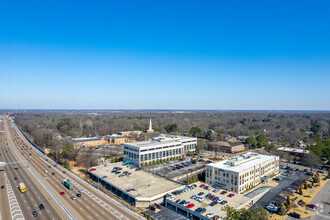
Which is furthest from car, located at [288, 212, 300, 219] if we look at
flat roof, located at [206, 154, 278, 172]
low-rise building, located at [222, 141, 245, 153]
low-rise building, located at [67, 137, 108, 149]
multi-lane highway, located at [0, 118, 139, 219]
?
low-rise building, located at [67, 137, 108, 149]

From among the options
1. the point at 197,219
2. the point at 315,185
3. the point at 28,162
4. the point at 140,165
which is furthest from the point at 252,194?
the point at 28,162

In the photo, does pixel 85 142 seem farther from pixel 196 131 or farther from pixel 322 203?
pixel 322 203

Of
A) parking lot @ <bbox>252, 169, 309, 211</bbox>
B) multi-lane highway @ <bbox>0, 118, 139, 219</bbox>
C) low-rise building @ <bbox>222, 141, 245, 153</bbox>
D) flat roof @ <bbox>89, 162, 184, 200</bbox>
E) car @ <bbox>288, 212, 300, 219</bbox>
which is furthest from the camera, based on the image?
low-rise building @ <bbox>222, 141, 245, 153</bbox>

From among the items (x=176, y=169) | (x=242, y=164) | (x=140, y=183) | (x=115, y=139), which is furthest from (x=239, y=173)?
(x=115, y=139)

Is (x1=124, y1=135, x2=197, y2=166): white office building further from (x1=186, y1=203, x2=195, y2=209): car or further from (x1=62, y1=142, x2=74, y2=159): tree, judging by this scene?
(x1=186, y1=203, x2=195, y2=209): car

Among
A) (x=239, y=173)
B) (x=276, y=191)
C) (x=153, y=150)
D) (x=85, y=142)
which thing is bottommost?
(x=276, y=191)

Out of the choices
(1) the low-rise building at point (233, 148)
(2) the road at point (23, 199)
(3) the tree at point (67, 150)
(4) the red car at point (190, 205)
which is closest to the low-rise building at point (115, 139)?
(3) the tree at point (67, 150)

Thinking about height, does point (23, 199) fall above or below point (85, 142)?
below
